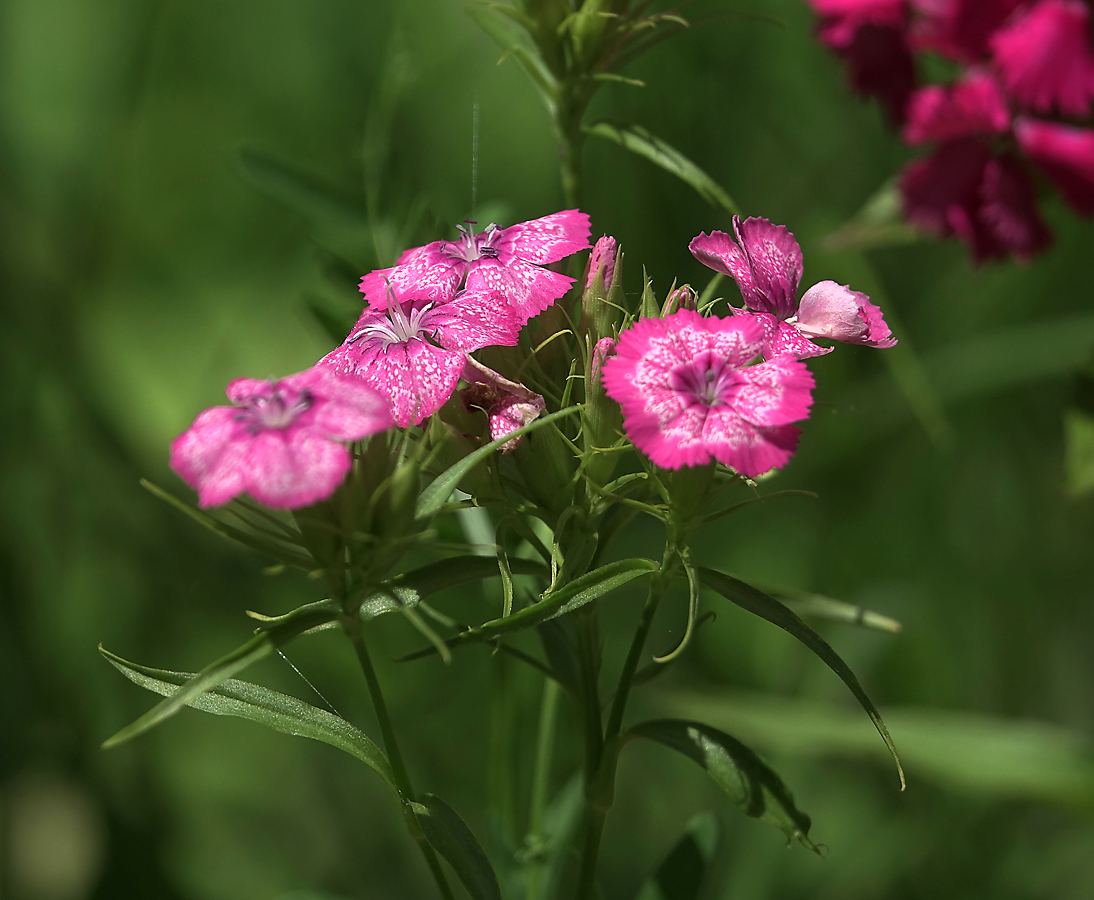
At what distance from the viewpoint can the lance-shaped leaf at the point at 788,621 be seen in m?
0.52

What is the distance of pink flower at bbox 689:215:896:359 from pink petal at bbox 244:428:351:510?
255 millimetres

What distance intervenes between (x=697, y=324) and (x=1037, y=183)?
75 centimetres

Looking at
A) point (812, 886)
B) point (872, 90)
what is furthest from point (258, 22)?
point (812, 886)

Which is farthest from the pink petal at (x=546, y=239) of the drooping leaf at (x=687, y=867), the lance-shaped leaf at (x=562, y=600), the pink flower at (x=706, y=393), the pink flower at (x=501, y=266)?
the drooping leaf at (x=687, y=867)

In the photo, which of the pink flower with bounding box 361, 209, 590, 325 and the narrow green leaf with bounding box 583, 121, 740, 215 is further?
the narrow green leaf with bounding box 583, 121, 740, 215

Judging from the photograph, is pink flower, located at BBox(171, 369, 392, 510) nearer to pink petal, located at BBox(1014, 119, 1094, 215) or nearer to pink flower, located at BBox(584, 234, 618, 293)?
pink flower, located at BBox(584, 234, 618, 293)

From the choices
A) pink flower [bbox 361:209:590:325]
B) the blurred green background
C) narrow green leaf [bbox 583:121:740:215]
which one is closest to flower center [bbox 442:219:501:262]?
pink flower [bbox 361:209:590:325]

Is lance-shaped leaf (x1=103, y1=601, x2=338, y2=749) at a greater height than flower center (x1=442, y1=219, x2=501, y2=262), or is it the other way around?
flower center (x1=442, y1=219, x2=501, y2=262)

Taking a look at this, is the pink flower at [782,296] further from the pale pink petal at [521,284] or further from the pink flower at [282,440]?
the pink flower at [282,440]

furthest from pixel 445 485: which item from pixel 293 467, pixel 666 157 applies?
pixel 666 157

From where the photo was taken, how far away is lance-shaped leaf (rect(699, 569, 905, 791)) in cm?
52

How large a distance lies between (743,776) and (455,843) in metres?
0.18

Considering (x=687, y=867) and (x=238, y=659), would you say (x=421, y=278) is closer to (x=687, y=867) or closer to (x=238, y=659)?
(x=238, y=659)

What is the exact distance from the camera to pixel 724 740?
604 millimetres
